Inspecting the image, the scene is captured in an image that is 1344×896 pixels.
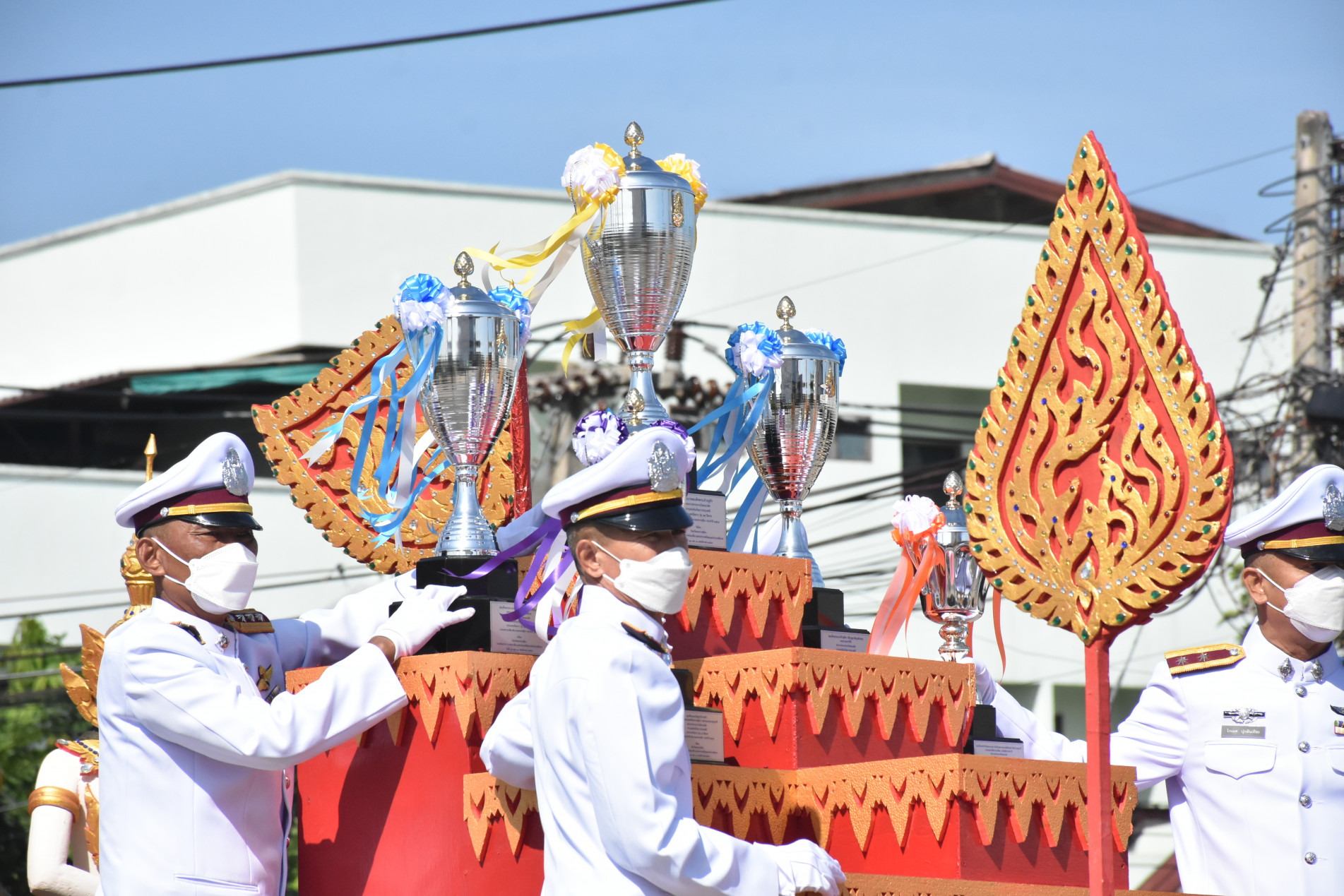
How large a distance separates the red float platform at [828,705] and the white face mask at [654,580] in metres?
0.66

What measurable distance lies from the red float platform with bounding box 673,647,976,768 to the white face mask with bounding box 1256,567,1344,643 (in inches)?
42.5

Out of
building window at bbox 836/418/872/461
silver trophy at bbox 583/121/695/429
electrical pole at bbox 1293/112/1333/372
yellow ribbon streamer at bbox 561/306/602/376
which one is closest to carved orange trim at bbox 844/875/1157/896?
silver trophy at bbox 583/121/695/429

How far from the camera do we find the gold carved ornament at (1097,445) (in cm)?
370

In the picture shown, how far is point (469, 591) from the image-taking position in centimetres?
466

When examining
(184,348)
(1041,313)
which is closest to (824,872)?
(1041,313)

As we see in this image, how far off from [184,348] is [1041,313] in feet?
50.5

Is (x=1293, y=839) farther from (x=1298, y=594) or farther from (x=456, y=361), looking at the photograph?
(x=456, y=361)

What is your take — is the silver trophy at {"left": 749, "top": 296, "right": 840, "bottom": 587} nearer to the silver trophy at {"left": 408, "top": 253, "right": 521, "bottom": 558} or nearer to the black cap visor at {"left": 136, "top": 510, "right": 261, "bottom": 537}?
the silver trophy at {"left": 408, "top": 253, "right": 521, "bottom": 558}

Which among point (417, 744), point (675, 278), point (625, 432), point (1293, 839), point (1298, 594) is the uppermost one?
point (675, 278)

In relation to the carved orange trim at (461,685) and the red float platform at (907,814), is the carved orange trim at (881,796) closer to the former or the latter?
the red float platform at (907,814)

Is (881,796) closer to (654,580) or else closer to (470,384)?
(654,580)

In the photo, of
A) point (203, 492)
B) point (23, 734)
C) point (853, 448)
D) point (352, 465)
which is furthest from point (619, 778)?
point (853, 448)

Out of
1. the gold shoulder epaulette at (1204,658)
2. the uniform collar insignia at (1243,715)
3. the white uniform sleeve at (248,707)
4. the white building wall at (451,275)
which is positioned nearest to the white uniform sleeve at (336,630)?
the white uniform sleeve at (248,707)

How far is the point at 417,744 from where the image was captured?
177 inches
